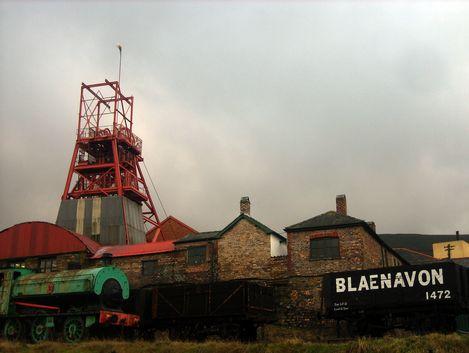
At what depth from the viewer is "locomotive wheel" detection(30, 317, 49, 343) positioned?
23.6 m

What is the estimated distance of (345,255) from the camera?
92.7ft

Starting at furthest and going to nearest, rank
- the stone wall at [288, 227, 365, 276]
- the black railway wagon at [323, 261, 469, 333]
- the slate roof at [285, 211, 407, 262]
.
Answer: the slate roof at [285, 211, 407, 262], the stone wall at [288, 227, 365, 276], the black railway wagon at [323, 261, 469, 333]

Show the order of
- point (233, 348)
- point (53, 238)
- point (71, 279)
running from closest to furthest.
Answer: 1. point (233, 348)
2. point (71, 279)
3. point (53, 238)

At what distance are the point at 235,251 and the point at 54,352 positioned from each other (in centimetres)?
1276

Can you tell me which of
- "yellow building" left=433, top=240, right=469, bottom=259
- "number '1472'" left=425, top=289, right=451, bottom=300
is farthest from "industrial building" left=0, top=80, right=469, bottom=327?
"yellow building" left=433, top=240, right=469, bottom=259

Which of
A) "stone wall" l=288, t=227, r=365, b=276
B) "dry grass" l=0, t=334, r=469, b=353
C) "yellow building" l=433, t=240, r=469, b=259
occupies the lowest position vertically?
"dry grass" l=0, t=334, r=469, b=353

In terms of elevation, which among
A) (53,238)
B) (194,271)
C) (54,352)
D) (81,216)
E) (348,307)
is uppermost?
(81,216)

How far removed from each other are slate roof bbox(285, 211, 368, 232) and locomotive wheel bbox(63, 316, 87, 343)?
1172 centimetres

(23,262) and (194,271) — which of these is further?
(23,262)

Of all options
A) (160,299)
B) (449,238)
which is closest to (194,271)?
(160,299)

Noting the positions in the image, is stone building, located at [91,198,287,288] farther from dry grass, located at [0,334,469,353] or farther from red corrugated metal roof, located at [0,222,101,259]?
dry grass, located at [0,334,469,353]

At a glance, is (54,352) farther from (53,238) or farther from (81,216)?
(81,216)

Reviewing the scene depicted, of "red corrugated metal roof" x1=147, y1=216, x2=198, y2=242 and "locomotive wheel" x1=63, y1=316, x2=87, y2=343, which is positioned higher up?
"red corrugated metal roof" x1=147, y1=216, x2=198, y2=242

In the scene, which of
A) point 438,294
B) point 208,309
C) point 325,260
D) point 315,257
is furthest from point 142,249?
point 438,294
